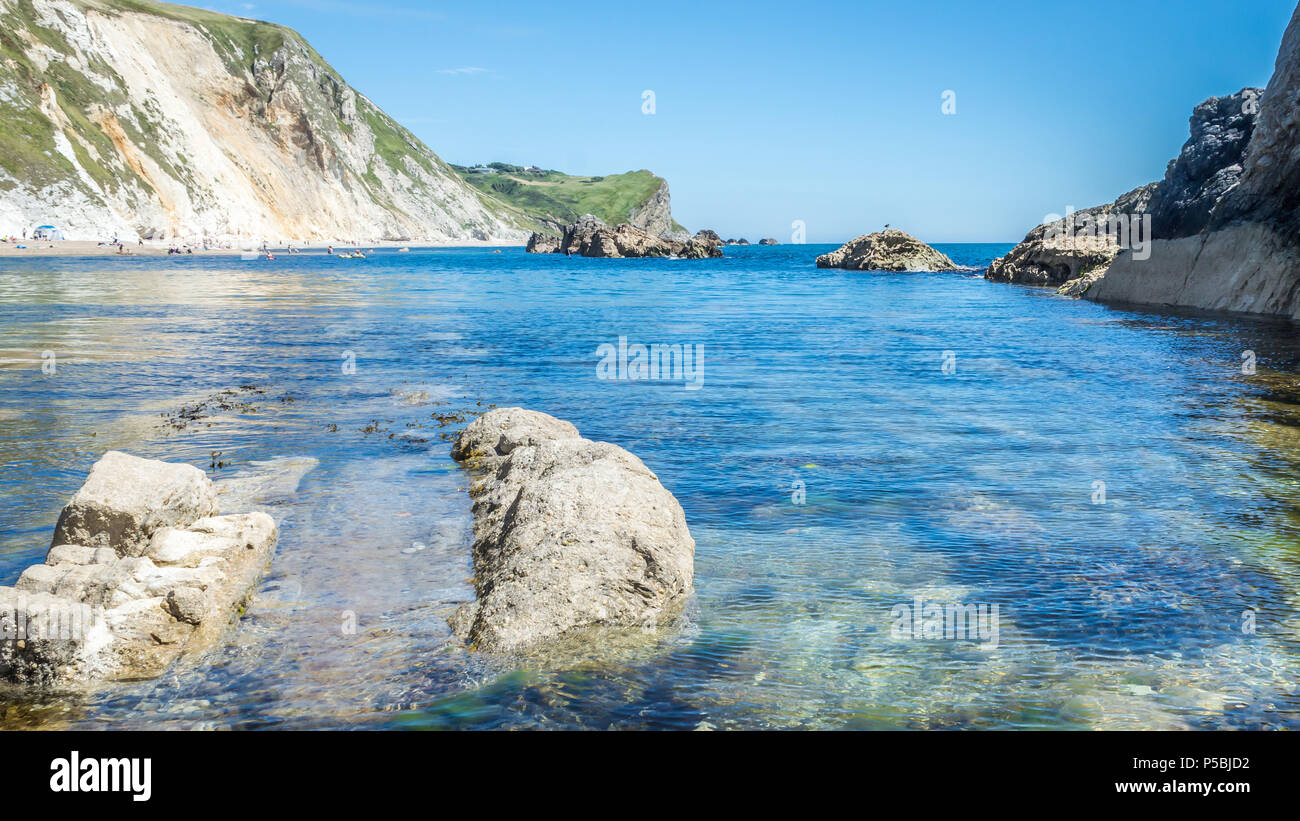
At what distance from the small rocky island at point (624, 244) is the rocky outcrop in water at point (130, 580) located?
14933 centimetres

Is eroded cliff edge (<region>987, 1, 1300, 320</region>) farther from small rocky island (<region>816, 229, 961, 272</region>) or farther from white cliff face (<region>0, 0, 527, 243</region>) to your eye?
white cliff face (<region>0, 0, 527, 243</region>)

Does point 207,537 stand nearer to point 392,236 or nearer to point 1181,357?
point 1181,357

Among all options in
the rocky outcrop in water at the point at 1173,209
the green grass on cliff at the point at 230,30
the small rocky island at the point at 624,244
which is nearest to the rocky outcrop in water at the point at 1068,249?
the rocky outcrop in water at the point at 1173,209

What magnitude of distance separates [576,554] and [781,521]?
3807 mm

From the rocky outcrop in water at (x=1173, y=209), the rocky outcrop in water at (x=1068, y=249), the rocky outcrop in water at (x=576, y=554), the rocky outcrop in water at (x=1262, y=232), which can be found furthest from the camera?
the rocky outcrop in water at (x=1068, y=249)

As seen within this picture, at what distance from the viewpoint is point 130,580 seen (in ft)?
26.6

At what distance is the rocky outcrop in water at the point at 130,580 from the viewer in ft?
23.2

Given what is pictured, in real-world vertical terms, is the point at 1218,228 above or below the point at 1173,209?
below

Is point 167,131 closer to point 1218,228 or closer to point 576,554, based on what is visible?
point 1218,228

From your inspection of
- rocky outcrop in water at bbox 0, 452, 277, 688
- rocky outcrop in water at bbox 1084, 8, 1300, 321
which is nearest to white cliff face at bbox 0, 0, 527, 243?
rocky outcrop in water at bbox 0, 452, 277, 688

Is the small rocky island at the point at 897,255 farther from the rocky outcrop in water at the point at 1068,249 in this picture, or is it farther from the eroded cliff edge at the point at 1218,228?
the eroded cliff edge at the point at 1218,228

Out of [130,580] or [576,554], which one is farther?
[576,554]

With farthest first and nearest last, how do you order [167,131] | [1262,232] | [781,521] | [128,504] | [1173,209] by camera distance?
1. [167,131]
2. [1173,209]
3. [1262,232]
4. [781,521]
5. [128,504]

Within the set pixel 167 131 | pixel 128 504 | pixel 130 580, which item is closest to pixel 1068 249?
pixel 128 504
